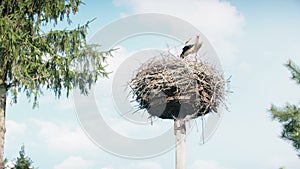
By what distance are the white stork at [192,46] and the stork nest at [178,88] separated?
45 cm

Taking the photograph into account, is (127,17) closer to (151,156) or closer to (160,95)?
(160,95)

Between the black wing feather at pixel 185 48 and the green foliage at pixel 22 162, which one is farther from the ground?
the black wing feather at pixel 185 48

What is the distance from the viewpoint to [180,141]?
6.21 metres

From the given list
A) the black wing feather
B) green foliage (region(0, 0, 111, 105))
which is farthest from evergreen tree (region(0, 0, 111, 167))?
the black wing feather

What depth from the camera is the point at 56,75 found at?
920 centimetres

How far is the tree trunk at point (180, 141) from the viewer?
6.08m

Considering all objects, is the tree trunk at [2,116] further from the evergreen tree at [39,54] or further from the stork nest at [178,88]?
the stork nest at [178,88]

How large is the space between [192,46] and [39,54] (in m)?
3.45

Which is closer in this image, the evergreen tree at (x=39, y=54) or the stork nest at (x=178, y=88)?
the stork nest at (x=178, y=88)

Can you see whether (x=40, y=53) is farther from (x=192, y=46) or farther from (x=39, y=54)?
(x=192, y=46)

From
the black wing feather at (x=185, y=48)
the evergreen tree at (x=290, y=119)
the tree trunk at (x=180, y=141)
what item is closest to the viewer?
the evergreen tree at (x=290, y=119)

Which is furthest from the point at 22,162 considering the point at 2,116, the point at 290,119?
the point at 290,119

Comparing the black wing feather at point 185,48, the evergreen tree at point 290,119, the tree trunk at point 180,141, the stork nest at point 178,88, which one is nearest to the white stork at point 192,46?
the black wing feather at point 185,48

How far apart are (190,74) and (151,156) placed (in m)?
1.40
